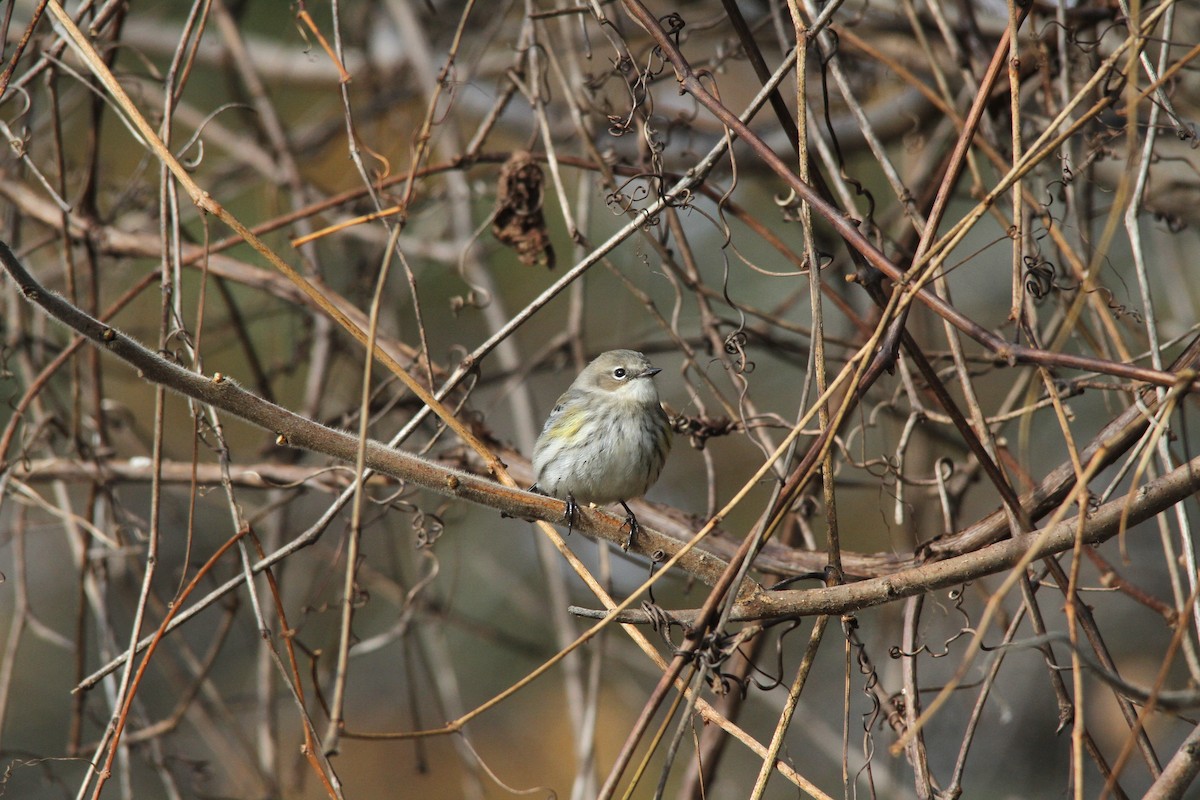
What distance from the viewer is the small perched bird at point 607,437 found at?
377 centimetres

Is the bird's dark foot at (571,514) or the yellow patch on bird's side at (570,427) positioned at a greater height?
the yellow patch on bird's side at (570,427)

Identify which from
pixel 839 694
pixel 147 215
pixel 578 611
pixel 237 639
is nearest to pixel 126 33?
pixel 147 215

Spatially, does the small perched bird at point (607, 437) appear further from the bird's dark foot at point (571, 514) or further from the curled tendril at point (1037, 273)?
the curled tendril at point (1037, 273)

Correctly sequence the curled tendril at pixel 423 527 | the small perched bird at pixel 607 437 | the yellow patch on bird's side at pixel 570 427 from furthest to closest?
the yellow patch on bird's side at pixel 570 427 < the small perched bird at pixel 607 437 < the curled tendril at pixel 423 527

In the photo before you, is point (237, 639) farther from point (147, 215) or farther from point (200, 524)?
point (147, 215)

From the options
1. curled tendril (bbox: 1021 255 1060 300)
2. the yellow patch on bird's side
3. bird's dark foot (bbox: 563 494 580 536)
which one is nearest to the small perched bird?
the yellow patch on bird's side

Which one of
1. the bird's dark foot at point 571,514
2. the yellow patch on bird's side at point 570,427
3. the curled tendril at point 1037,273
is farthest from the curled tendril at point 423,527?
the curled tendril at point 1037,273

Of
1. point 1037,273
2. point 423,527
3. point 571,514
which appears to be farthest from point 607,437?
point 1037,273

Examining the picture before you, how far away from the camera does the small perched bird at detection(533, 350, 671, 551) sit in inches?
148

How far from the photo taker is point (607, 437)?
153 inches

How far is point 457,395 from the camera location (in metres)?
4.25

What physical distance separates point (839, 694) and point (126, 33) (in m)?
6.11

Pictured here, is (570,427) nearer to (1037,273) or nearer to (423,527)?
(423,527)

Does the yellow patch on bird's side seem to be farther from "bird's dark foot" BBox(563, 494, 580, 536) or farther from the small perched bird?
"bird's dark foot" BBox(563, 494, 580, 536)
